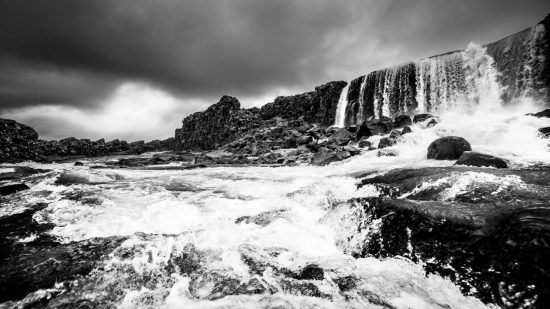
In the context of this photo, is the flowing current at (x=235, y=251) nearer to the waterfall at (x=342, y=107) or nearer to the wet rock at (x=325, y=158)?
the wet rock at (x=325, y=158)

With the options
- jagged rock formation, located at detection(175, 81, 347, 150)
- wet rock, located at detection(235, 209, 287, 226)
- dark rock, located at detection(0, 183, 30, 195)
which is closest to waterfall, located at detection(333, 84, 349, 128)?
jagged rock formation, located at detection(175, 81, 347, 150)

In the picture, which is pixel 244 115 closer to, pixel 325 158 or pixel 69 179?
pixel 325 158

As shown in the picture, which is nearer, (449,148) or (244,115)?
(449,148)

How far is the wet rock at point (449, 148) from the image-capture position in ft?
37.8

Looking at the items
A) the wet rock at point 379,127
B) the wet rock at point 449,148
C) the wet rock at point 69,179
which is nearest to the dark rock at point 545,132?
the wet rock at point 449,148

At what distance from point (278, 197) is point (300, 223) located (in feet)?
8.69

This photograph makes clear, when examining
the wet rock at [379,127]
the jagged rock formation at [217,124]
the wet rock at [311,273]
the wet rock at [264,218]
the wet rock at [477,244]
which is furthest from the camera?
the jagged rock formation at [217,124]

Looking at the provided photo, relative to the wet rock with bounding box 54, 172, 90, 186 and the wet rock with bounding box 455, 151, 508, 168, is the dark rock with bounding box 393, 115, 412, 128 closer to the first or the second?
the wet rock with bounding box 455, 151, 508, 168

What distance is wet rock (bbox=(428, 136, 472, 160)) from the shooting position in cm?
1151

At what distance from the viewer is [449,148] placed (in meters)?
11.8

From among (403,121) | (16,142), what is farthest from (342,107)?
(16,142)

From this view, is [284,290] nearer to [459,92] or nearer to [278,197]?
[278,197]

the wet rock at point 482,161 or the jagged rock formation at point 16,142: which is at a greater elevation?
the jagged rock formation at point 16,142

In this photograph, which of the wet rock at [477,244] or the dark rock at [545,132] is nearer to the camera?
the wet rock at [477,244]
